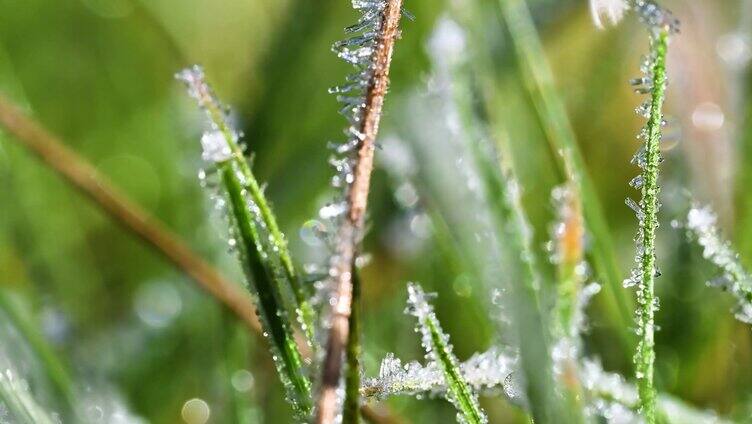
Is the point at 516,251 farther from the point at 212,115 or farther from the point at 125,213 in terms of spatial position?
the point at 125,213

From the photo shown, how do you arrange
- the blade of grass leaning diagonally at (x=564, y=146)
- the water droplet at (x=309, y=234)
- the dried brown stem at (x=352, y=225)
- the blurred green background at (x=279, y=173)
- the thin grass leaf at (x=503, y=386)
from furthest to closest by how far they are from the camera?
the water droplet at (x=309, y=234) → the blurred green background at (x=279, y=173) → the blade of grass leaning diagonally at (x=564, y=146) → the thin grass leaf at (x=503, y=386) → the dried brown stem at (x=352, y=225)

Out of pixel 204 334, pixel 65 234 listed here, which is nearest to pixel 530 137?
pixel 204 334

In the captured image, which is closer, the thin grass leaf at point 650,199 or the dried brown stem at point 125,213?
the thin grass leaf at point 650,199

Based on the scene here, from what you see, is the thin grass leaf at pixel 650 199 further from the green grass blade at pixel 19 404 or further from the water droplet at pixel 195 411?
the water droplet at pixel 195 411

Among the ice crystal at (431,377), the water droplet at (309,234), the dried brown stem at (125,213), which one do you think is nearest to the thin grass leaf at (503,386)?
the ice crystal at (431,377)

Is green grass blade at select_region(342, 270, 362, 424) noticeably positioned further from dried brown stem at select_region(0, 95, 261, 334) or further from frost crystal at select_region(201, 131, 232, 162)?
dried brown stem at select_region(0, 95, 261, 334)

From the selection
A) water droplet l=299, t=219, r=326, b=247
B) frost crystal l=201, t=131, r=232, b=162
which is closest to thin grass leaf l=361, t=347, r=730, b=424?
frost crystal l=201, t=131, r=232, b=162

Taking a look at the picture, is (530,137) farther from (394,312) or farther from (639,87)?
(639,87)
